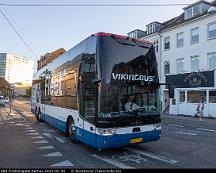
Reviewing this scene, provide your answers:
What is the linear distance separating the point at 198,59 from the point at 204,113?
17.8ft

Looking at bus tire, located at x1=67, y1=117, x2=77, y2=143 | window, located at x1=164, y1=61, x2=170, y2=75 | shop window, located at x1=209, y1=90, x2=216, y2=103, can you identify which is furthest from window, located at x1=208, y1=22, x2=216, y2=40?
bus tire, located at x1=67, y1=117, x2=77, y2=143

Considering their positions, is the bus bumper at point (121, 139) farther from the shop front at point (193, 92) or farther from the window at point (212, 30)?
the window at point (212, 30)

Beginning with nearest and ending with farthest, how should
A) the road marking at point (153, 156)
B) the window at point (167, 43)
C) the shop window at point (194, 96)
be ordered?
the road marking at point (153, 156) < the shop window at point (194, 96) < the window at point (167, 43)

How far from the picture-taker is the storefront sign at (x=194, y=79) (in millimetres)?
27703

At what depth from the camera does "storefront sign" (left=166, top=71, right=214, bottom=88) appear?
2770 cm

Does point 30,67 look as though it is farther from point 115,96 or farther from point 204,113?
point 115,96

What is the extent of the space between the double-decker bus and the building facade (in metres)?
20.0

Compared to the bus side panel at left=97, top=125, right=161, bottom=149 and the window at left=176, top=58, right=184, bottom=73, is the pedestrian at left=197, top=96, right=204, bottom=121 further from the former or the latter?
the bus side panel at left=97, top=125, right=161, bottom=149

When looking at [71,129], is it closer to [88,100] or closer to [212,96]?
[88,100]

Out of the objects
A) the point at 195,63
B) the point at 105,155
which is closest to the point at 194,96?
the point at 195,63

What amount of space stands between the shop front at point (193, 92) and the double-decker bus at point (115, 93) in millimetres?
19972

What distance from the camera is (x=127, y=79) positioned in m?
8.57

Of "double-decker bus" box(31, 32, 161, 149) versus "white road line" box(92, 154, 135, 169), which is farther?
"double-decker bus" box(31, 32, 161, 149)

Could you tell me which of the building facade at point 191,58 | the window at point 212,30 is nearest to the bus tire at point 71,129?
the building facade at point 191,58
